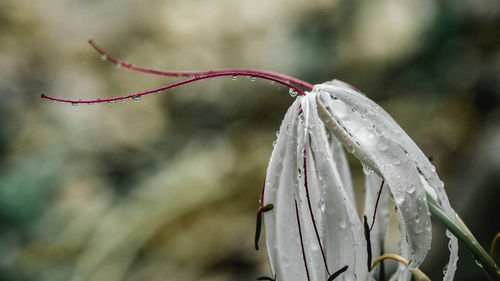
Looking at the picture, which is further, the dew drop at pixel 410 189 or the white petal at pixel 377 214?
the white petal at pixel 377 214

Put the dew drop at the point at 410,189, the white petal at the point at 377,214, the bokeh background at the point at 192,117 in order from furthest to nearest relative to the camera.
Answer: the bokeh background at the point at 192,117 < the white petal at the point at 377,214 < the dew drop at the point at 410,189

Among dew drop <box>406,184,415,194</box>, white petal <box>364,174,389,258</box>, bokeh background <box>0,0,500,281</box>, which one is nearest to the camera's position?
dew drop <box>406,184,415,194</box>

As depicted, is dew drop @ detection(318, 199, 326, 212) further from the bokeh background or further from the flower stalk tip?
the bokeh background

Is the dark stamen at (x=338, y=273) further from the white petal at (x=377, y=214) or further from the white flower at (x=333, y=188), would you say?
the white petal at (x=377, y=214)

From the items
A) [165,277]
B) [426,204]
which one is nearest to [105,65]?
[165,277]

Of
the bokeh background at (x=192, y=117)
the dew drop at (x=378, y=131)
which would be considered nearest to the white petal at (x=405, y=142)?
the dew drop at (x=378, y=131)

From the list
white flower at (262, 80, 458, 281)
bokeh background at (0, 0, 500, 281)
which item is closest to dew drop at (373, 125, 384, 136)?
white flower at (262, 80, 458, 281)

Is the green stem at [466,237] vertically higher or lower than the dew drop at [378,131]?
lower

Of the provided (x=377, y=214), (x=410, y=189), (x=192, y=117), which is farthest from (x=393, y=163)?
(x=192, y=117)
